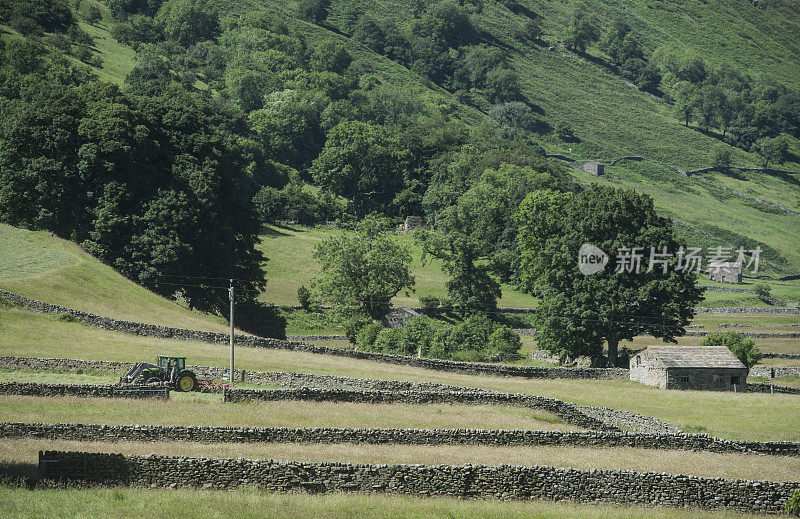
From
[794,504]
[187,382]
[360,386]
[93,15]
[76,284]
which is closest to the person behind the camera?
[794,504]

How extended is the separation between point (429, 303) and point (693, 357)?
36.3 meters

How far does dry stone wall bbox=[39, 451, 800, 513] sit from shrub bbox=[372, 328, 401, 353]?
1690 inches

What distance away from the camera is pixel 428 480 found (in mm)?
30766

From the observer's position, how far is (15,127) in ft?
249

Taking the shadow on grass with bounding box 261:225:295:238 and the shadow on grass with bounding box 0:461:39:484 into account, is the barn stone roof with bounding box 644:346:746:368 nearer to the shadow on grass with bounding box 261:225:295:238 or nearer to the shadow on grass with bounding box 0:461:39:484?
the shadow on grass with bounding box 0:461:39:484

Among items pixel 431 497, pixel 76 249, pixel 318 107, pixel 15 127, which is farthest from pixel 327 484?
pixel 318 107

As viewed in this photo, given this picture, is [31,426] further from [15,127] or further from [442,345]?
[15,127]

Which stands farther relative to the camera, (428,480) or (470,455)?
(470,455)

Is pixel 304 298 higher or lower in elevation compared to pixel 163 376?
higher

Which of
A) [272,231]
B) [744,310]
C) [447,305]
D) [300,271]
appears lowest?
[447,305]

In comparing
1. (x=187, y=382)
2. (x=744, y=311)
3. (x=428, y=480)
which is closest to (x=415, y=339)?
(x=187, y=382)

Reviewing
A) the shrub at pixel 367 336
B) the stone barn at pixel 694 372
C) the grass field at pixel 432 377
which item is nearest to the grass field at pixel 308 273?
the shrub at pixel 367 336

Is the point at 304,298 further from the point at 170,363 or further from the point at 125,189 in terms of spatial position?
the point at 170,363

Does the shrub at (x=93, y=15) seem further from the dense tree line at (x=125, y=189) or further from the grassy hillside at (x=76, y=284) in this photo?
the grassy hillside at (x=76, y=284)
